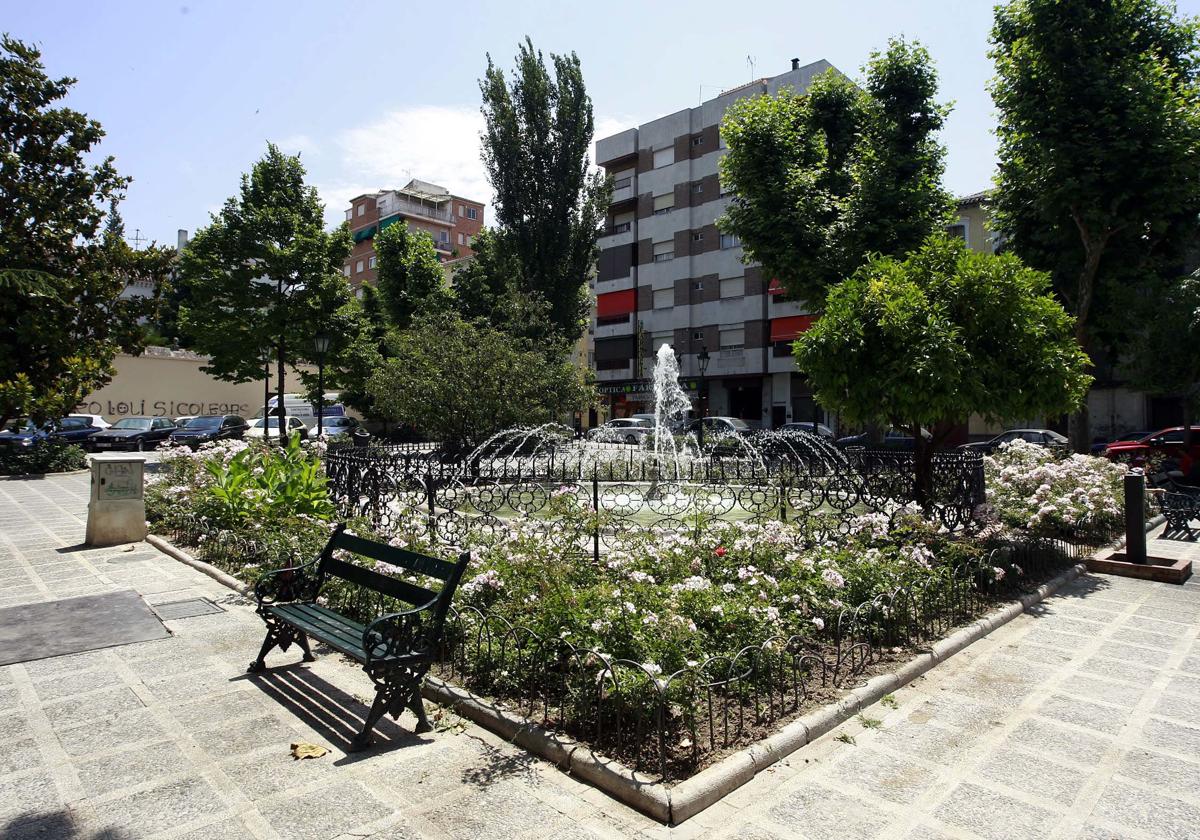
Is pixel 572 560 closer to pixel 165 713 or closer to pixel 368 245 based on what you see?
pixel 165 713

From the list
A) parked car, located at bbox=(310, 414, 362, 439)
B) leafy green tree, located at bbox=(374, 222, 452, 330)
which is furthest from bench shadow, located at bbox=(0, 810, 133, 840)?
leafy green tree, located at bbox=(374, 222, 452, 330)

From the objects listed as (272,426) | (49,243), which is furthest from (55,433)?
(49,243)

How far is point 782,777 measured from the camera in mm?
3363

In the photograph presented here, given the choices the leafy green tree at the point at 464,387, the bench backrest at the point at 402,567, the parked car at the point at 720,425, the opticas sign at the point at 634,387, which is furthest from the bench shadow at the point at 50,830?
the opticas sign at the point at 634,387

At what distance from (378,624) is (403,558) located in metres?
0.67

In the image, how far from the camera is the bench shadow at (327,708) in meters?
3.66

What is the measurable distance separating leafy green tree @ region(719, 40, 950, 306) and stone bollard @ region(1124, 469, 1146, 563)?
34.7ft

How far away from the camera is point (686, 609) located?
453 cm

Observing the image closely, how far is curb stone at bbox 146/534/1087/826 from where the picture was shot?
307 centimetres

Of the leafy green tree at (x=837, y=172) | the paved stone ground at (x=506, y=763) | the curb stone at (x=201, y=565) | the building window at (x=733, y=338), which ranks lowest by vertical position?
the paved stone ground at (x=506, y=763)

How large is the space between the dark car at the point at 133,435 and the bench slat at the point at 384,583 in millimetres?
25713

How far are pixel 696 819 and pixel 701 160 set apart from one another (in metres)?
37.7

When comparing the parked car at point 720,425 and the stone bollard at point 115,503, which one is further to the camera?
the parked car at point 720,425

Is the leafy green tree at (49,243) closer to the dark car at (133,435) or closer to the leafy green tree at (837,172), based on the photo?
the leafy green tree at (837,172)
